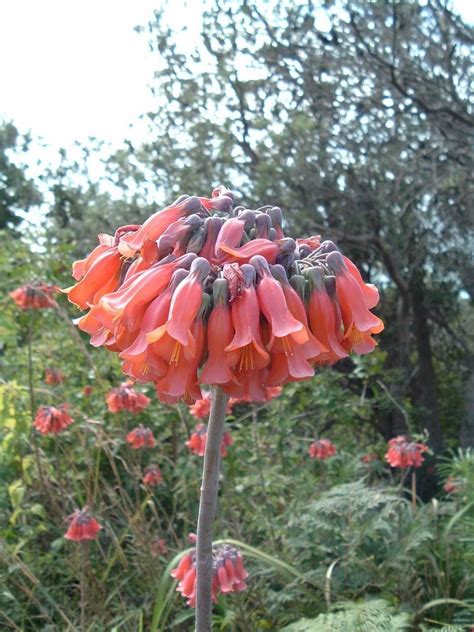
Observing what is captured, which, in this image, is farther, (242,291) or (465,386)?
(465,386)

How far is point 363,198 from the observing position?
7.66 m

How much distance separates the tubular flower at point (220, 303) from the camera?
126 cm

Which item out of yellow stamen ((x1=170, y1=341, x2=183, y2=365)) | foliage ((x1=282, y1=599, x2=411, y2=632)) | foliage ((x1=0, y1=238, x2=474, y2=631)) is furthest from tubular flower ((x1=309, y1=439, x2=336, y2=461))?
yellow stamen ((x1=170, y1=341, x2=183, y2=365))

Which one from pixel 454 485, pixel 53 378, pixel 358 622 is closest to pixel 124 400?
pixel 53 378

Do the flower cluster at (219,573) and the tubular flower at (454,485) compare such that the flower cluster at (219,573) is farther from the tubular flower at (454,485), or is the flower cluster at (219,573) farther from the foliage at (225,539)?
the tubular flower at (454,485)

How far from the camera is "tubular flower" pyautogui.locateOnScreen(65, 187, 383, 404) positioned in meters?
1.26

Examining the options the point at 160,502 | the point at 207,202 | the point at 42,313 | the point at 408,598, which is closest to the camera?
the point at 207,202

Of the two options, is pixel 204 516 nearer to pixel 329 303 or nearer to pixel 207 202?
pixel 329 303

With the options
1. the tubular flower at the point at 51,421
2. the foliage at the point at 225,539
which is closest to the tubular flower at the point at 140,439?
the foliage at the point at 225,539

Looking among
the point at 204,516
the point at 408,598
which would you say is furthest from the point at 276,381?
the point at 408,598

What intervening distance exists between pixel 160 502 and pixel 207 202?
9.99 feet

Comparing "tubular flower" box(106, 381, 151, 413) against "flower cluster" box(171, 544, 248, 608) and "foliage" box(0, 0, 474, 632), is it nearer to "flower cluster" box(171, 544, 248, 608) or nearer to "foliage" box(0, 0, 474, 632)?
"foliage" box(0, 0, 474, 632)

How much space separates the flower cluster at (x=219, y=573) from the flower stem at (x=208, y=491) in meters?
0.84

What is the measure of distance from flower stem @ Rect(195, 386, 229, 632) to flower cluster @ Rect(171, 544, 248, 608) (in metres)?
0.84
